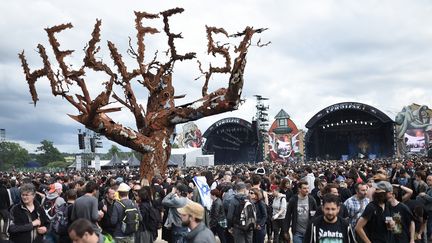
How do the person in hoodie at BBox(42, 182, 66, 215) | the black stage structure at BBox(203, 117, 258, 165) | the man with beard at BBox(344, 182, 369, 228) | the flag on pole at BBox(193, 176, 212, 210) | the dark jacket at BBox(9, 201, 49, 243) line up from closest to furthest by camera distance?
the dark jacket at BBox(9, 201, 49, 243)
the man with beard at BBox(344, 182, 369, 228)
the person in hoodie at BBox(42, 182, 66, 215)
the flag on pole at BBox(193, 176, 212, 210)
the black stage structure at BBox(203, 117, 258, 165)

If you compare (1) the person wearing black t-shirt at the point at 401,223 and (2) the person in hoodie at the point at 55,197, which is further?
(2) the person in hoodie at the point at 55,197

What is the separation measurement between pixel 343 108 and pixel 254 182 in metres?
42.2

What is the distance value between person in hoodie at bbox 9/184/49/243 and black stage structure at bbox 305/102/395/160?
44.0m

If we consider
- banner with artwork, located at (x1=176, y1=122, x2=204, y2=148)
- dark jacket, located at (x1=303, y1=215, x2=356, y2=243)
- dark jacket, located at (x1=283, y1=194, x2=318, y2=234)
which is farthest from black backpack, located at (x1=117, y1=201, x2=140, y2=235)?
banner with artwork, located at (x1=176, y1=122, x2=204, y2=148)

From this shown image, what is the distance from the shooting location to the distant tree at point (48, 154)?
104m

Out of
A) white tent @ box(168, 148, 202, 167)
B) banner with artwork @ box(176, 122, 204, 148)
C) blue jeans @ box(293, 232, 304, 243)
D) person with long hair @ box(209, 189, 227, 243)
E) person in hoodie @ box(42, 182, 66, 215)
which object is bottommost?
blue jeans @ box(293, 232, 304, 243)

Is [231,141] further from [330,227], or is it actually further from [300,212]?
[330,227]

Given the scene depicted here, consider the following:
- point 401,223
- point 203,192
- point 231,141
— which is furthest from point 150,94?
point 231,141

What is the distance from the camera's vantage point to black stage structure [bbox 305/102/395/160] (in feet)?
156

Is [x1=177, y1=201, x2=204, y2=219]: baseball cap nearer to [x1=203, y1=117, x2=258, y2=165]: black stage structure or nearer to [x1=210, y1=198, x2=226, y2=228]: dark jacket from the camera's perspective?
[x1=210, y1=198, x2=226, y2=228]: dark jacket

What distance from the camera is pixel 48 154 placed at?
345 feet

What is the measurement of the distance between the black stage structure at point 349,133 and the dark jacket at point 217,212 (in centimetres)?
4086

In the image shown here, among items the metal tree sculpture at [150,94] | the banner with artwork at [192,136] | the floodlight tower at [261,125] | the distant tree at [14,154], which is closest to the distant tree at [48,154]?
the distant tree at [14,154]

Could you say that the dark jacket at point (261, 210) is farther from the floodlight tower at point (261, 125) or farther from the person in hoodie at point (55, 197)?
the floodlight tower at point (261, 125)
